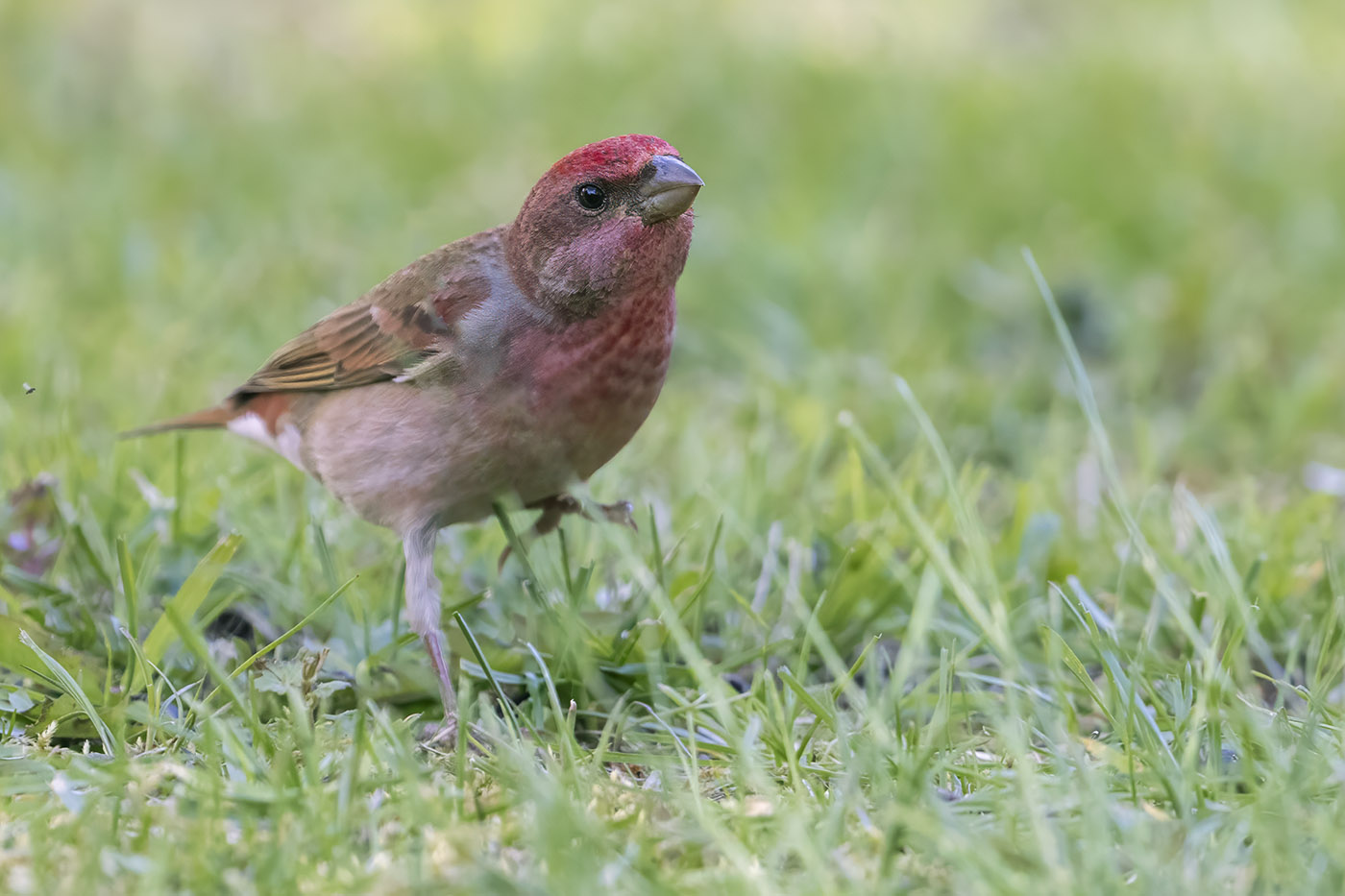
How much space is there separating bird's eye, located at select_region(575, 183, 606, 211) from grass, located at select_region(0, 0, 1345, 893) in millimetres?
741

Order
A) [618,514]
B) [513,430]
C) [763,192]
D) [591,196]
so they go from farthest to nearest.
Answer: [763,192] < [618,514] < [591,196] < [513,430]

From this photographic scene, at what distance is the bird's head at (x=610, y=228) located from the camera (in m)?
3.21

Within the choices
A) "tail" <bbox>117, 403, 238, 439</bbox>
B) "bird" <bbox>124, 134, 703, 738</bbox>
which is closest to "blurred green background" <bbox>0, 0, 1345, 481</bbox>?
"tail" <bbox>117, 403, 238, 439</bbox>

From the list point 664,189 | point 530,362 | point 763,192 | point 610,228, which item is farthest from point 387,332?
point 763,192

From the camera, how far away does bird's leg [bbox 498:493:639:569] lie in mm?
3463

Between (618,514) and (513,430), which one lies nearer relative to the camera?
(513,430)

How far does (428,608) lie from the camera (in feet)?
10.3

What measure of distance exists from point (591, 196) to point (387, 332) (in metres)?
0.62

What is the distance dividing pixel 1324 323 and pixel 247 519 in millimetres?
4230

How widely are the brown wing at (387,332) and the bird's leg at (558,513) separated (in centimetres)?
45

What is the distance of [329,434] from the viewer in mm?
3574

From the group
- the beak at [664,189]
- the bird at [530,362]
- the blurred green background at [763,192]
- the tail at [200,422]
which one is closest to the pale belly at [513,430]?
the bird at [530,362]

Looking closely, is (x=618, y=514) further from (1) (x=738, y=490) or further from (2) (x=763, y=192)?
(2) (x=763, y=192)

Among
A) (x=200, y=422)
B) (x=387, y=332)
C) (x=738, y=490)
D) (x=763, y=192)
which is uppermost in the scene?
(x=387, y=332)
